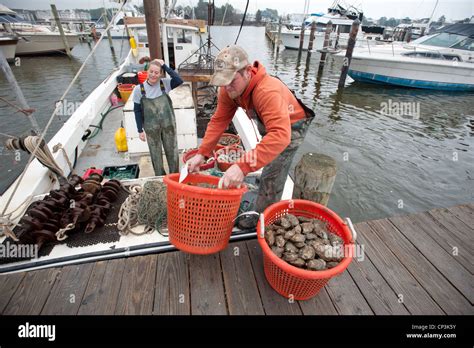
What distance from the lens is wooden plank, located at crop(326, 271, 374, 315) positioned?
6.13 feet

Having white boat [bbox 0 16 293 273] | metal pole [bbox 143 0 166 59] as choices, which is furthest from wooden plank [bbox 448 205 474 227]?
metal pole [bbox 143 0 166 59]

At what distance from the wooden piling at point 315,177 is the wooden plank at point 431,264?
920 mm

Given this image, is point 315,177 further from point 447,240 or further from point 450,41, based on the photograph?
point 450,41

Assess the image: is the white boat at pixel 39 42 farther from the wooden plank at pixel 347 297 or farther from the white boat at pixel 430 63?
the wooden plank at pixel 347 297

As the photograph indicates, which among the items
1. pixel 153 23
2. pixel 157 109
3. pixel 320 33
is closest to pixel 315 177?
pixel 157 109

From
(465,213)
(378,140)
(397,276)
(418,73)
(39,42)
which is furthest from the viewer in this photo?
(39,42)

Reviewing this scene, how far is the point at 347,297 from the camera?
1959 millimetres

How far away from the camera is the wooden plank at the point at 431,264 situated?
2016mm

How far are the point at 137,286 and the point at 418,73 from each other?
16.5 metres

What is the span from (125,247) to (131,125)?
9.11 ft

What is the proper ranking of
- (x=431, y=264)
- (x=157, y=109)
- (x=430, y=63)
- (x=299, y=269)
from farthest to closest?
(x=430, y=63)
(x=157, y=109)
(x=431, y=264)
(x=299, y=269)

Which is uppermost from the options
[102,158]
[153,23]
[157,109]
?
[153,23]

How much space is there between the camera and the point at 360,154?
7.37 m

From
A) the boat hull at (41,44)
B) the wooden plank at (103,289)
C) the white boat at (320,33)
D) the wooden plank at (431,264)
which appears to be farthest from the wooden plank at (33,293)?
the white boat at (320,33)
